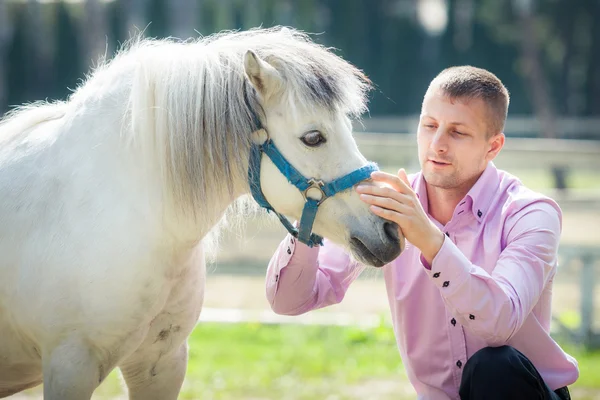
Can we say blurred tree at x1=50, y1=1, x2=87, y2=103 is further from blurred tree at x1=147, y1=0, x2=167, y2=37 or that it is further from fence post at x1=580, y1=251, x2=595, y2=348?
fence post at x1=580, y1=251, x2=595, y2=348

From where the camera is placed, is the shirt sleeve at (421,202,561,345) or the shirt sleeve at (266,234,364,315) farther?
the shirt sleeve at (266,234,364,315)

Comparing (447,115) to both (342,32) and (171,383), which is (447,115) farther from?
(342,32)

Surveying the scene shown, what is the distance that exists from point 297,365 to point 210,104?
3321 millimetres

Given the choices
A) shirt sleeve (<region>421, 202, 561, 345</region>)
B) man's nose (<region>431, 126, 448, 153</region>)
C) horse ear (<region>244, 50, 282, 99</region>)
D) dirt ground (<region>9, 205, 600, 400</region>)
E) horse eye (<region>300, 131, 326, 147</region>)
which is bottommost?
dirt ground (<region>9, 205, 600, 400</region>)

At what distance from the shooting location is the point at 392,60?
30.6m

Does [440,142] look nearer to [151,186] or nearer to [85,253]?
[151,186]

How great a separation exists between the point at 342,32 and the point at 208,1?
5.65 metres

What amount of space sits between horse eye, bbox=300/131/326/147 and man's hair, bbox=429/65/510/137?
52 cm

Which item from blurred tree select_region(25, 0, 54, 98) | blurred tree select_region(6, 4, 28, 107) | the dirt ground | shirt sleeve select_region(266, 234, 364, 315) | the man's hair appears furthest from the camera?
blurred tree select_region(6, 4, 28, 107)

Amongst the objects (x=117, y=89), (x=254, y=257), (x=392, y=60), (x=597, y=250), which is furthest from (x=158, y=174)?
(x=392, y=60)

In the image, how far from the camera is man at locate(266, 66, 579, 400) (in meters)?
2.35

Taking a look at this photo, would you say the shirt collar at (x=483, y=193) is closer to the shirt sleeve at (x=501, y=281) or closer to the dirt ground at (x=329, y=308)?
the shirt sleeve at (x=501, y=281)

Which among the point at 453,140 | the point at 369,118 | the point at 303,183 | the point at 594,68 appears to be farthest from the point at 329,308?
the point at 594,68

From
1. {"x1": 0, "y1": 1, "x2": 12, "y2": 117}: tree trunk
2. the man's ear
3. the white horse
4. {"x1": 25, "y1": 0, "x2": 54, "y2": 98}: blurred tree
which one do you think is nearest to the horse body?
the white horse
